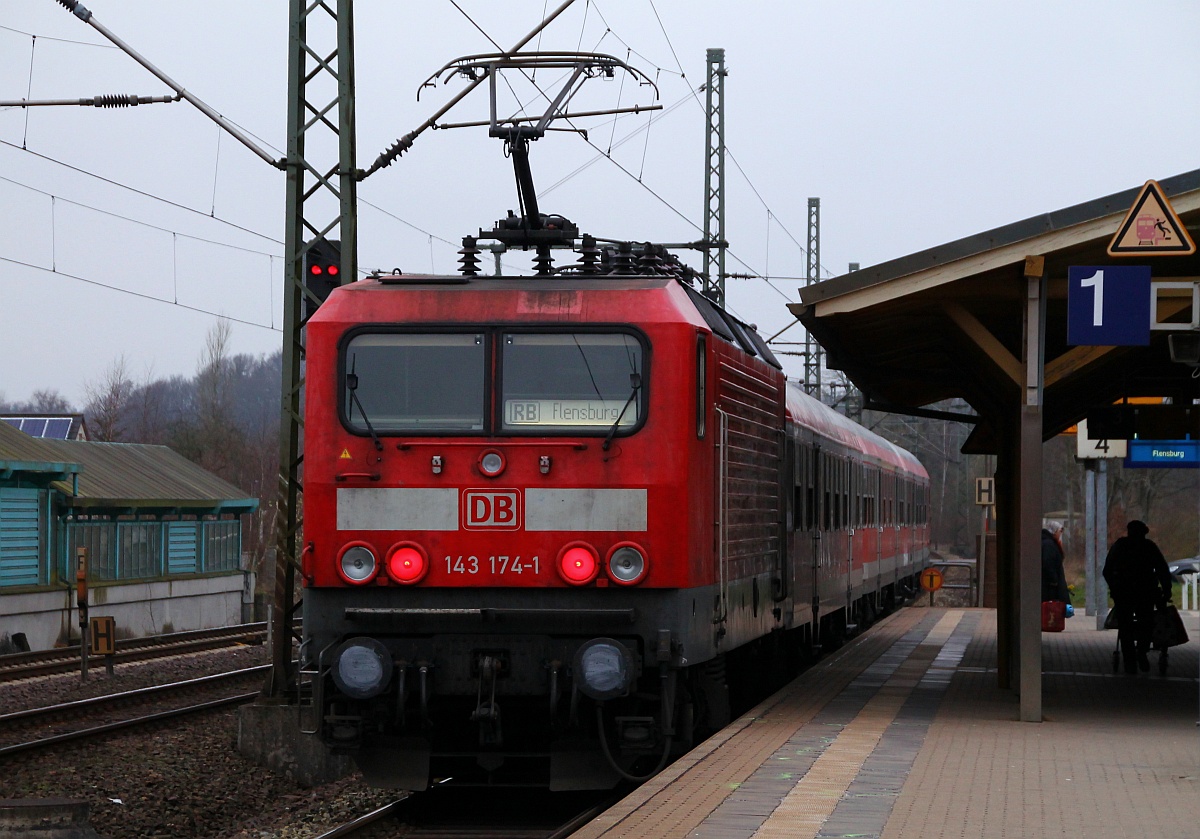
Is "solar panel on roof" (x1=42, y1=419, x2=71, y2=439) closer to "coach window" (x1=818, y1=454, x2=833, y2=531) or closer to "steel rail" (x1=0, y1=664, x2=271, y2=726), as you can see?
"steel rail" (x1=0, y1=664, x2=271, y2=726)

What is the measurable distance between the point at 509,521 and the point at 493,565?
261 millimetres

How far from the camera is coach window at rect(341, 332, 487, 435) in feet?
29.3

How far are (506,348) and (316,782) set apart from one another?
560 centimetres

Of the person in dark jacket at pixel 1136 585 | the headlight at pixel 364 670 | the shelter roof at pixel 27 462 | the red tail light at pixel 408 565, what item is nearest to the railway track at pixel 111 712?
the headlight at pixel 364 670

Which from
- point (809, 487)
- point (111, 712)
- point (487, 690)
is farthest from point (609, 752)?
point (111, 712)

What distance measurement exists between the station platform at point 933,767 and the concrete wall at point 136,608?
18.5 m

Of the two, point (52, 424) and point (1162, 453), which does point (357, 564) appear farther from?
point (52, 424)

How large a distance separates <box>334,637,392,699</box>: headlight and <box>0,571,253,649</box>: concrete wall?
20.5 meters

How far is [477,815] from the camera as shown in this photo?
10.1 metres

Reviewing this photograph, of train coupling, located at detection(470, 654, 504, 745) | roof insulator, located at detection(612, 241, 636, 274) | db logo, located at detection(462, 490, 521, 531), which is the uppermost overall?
roof insulator, located at detection(612, 241, 636, 274)

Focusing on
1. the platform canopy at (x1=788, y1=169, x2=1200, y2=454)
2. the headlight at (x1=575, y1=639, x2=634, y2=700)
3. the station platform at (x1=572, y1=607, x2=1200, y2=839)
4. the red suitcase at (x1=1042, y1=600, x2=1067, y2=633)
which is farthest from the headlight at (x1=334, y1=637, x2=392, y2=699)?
the red suitcase at (x1=1042, y1=600, x2=1067, y2=633)

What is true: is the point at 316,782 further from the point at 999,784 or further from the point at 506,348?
the point at 999,784

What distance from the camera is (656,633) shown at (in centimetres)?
866


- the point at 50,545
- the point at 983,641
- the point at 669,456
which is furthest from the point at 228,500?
the point at 669,456
